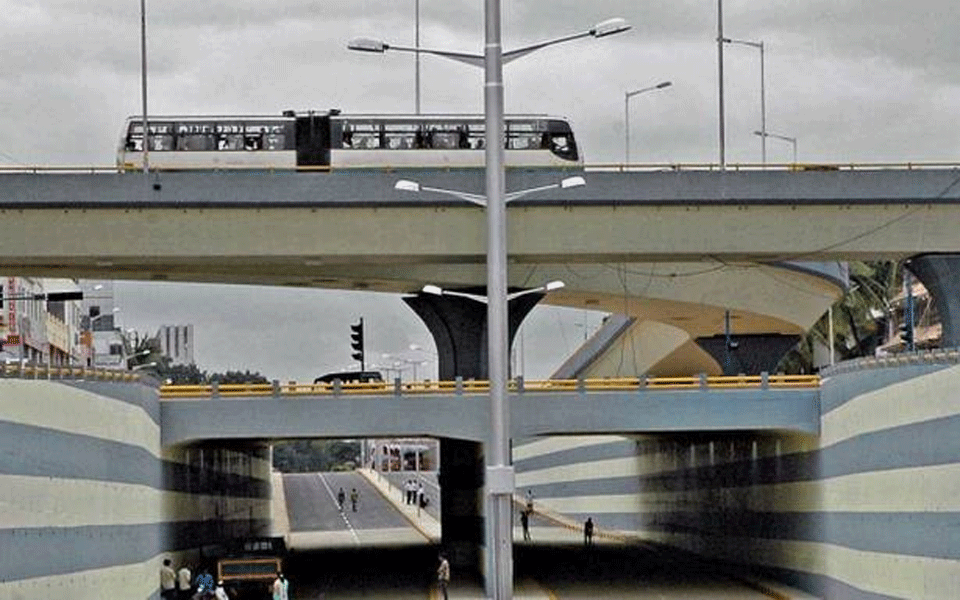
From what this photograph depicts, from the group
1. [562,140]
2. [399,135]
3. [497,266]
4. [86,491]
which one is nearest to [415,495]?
[562,140]

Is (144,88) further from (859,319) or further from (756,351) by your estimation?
(859,319)

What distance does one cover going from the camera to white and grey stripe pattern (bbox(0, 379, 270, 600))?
45938 millimetres

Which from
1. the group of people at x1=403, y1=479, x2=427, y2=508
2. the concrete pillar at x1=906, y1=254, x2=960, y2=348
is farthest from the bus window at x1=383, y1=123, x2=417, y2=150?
the group of people at x1=403, y1=479, x2=427, y2=508

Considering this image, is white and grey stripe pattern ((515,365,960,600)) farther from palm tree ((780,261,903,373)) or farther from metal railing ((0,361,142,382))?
palm tree ((780,261,903,373))

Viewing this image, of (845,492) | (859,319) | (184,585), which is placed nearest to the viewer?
(845,492)

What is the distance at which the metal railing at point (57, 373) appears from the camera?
48.1 metres

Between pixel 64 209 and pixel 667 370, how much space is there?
56520mm

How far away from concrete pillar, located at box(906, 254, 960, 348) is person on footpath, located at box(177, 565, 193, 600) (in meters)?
25.3

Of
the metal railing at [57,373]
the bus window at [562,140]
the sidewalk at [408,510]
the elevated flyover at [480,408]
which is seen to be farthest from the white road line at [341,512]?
the metal railing at [57,373]

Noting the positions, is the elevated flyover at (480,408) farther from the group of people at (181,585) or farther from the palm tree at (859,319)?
the palm tree at (859,319)

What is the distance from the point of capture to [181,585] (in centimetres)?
6512

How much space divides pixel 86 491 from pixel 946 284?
3241 cm

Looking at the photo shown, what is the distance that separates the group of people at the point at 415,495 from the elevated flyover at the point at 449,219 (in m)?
61.9

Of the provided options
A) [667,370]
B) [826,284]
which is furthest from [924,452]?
[667,370]
